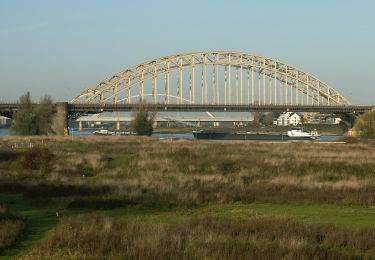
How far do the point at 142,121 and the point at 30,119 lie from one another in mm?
20942

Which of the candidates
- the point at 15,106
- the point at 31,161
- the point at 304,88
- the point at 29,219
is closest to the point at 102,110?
the point at 15,106

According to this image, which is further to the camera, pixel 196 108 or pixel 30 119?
pixel 196 108

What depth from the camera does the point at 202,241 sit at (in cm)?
1310

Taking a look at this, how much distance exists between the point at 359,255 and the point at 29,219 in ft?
28.3

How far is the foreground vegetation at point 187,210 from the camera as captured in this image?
12578 millimetres

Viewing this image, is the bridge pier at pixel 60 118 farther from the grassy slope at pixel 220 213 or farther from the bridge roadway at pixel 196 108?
the grassy slope at pixel 220 213

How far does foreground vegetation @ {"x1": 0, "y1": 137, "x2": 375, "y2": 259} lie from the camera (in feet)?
41.3

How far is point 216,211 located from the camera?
62.5 ft

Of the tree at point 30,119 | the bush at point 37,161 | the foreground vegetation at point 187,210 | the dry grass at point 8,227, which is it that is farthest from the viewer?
the tree at point 30,119

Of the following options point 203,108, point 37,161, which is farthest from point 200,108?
point 37,161

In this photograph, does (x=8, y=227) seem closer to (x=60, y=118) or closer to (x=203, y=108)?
(x=60, y=118)

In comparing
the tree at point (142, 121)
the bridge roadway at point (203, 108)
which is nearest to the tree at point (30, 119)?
the tree at point (142, 121)

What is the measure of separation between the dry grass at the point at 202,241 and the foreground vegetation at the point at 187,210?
0.02 m

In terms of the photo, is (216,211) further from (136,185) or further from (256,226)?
(136,185)
